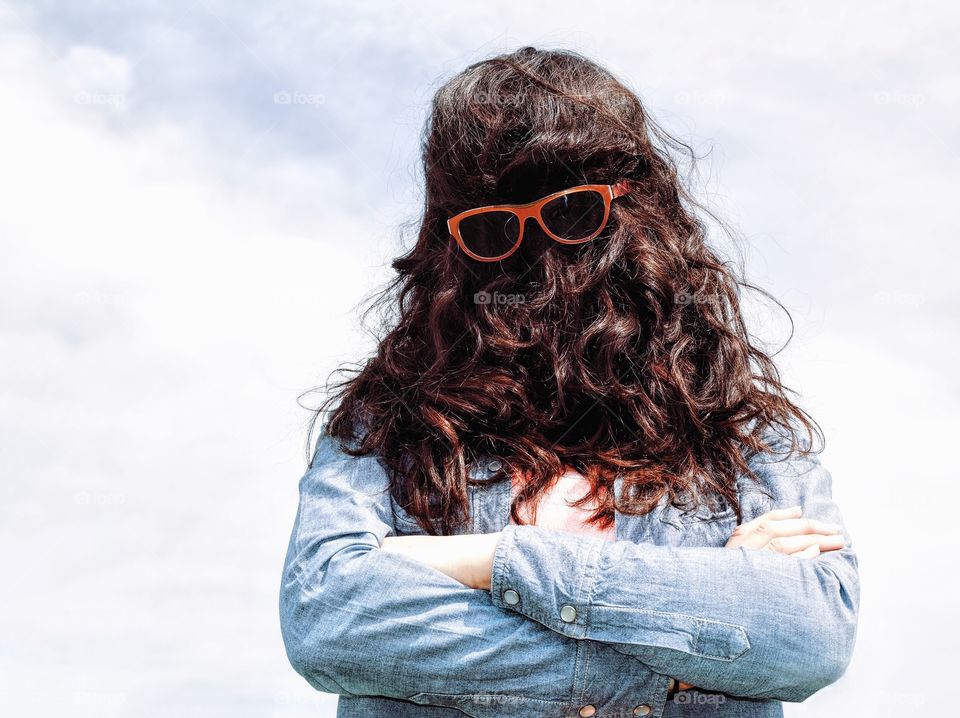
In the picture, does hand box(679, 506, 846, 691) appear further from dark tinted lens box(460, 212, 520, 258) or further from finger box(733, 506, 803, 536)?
dark tinted lens box(460, 212, 520, 258)

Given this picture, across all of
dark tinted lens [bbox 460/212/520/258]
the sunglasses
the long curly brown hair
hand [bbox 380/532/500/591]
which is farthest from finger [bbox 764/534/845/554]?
dark tinted lens [bbox 460/212/520/258]

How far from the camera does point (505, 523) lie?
8.89ft

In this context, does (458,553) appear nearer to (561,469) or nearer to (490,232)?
(561,469)

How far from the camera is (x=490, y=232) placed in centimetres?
292

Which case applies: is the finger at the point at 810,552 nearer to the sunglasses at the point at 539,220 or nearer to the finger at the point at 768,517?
the finger at the point at 768,517

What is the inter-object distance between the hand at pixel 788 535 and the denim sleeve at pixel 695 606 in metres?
0.09

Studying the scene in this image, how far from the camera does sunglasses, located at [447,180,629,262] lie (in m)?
2.87

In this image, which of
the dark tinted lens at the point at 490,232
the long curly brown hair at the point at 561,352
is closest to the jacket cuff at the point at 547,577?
the long curly brown hair at the point at 561,352

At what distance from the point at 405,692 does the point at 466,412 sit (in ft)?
2.80

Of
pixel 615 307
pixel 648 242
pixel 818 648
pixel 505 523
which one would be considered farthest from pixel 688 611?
pixel 648 242

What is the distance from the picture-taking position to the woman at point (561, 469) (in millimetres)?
2354

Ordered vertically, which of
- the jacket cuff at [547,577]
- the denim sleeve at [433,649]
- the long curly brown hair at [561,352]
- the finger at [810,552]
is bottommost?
the denim sleeve at [433,649]

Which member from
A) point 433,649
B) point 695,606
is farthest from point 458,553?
point 695,606

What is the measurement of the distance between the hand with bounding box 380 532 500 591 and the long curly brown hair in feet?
0.52
